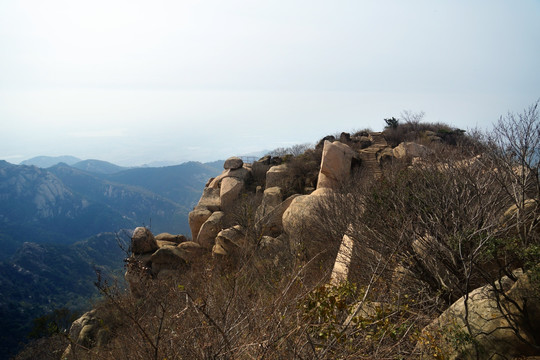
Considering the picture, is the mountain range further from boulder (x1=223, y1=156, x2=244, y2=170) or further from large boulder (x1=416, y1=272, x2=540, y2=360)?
large boulder (x1=416, y1=272, x2=540, y2=360)

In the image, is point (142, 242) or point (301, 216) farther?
point (142, 242)

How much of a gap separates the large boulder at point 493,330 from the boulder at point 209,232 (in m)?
21.5

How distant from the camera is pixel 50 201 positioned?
170m

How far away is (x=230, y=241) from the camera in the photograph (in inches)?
866

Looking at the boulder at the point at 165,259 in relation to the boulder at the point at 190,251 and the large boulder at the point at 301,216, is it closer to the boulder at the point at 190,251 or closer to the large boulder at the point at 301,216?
the boulder at the point at 190,251

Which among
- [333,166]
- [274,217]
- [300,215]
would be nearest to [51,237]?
[274,217]

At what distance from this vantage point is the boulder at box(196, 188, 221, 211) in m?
30.5

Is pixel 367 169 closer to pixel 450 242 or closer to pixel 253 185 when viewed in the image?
pixel 253 185

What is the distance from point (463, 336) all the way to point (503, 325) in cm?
81

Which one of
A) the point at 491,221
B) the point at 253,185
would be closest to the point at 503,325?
the point at 491,221

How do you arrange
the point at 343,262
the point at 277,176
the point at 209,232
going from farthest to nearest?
the point at 277,176 < the point at 209,232 < the point at 343,262

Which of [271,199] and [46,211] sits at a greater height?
[271,199]

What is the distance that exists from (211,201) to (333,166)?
1209 cm

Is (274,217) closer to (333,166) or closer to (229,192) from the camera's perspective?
(333,166)
